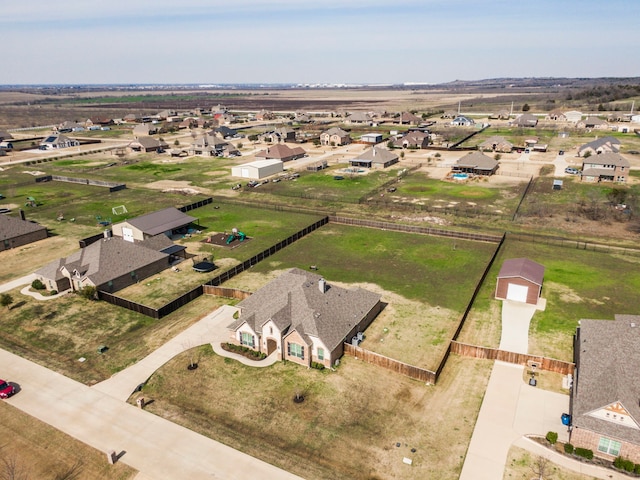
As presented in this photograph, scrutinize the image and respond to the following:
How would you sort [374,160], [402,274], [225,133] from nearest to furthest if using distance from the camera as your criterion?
1. [402,274]
2. [374,160]
3. [225,133]

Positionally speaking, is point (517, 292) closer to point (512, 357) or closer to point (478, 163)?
point (512, 357)

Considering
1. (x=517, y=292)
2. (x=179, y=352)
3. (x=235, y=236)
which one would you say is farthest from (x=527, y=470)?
(x=235, y=236)

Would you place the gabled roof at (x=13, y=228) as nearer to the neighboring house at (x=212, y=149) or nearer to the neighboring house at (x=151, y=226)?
the neighboring house at (x=151, y=226)

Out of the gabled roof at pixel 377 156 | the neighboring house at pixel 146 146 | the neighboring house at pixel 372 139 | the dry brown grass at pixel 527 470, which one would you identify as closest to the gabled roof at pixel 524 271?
the dry brown grass at pixel 527 470

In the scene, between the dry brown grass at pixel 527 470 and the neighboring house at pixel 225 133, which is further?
the neighboring house at pixel 225 133

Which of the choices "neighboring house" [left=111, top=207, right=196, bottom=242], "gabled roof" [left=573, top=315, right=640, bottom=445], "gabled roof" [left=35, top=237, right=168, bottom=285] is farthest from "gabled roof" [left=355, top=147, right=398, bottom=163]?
"gabled roof" [left=573, top=315, right=640, bottom=445]

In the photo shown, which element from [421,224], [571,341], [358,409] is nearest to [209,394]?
[358,409]
